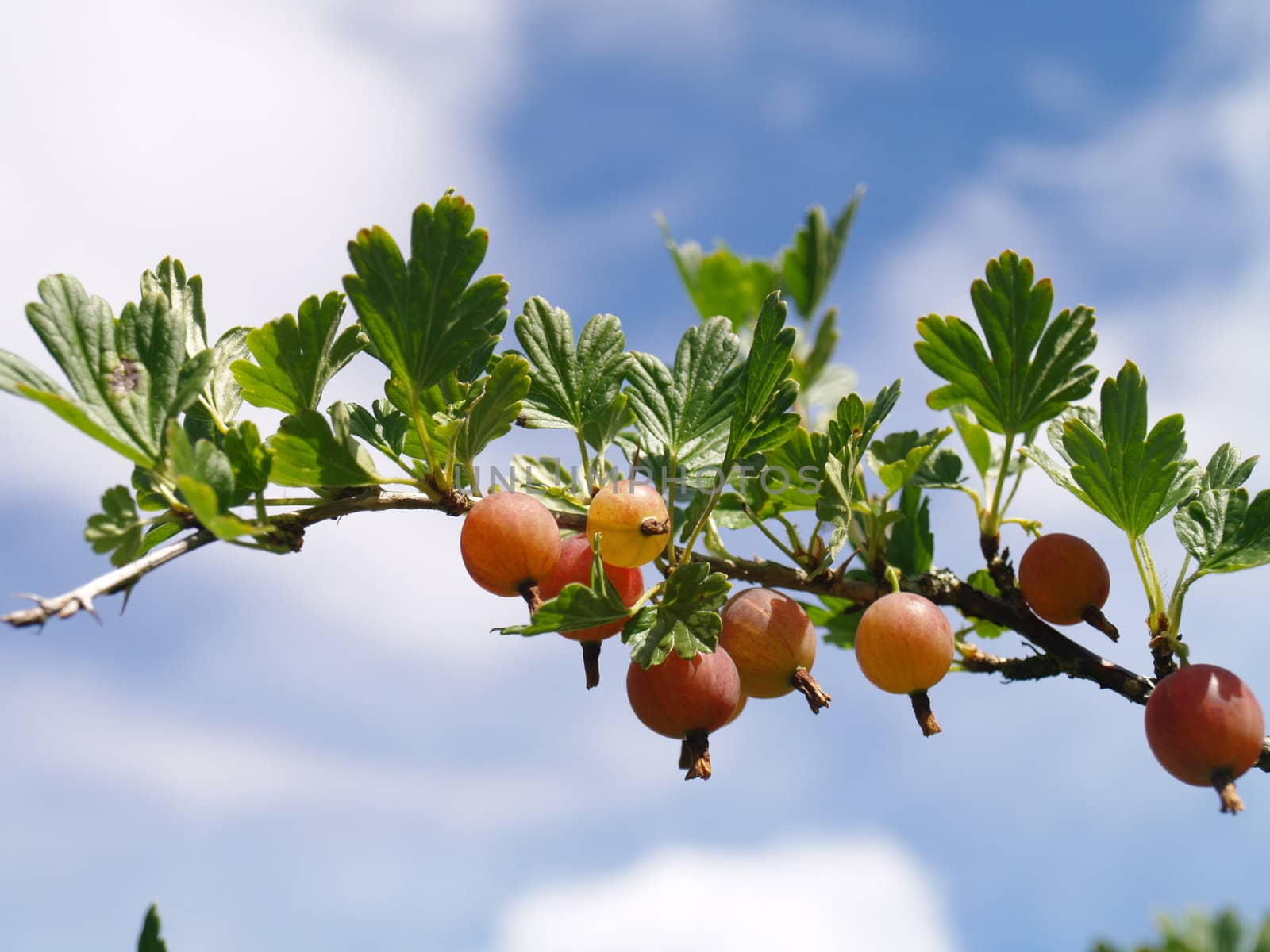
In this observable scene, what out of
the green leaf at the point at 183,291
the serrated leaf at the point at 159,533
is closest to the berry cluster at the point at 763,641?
the serrated leaf at the point at 159,533

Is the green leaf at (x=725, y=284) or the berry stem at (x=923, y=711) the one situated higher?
the green leaf at (x=725, y=284)

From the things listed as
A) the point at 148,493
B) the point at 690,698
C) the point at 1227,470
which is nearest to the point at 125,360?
the point at 148,493

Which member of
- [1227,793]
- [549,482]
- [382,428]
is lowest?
[1227,793]

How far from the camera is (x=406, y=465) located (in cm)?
178

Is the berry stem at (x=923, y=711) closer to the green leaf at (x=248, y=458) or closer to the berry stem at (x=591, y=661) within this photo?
the berry stem at (x=591, y=661)

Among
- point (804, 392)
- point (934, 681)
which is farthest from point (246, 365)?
point (804, 392)

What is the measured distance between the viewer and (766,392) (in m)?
1.74

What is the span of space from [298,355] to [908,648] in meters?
1.14

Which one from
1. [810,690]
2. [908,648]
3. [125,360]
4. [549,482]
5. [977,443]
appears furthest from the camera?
[977,443]

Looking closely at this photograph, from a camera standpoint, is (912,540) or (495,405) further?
(912,540)

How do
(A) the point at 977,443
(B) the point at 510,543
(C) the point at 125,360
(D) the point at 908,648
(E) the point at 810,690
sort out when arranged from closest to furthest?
1. (C) the point at 125,360
2. (B) the point at 510,543
3. (D) the point at 908,648
4. (E) the point at 810,690
5. (A) the point at 977,443

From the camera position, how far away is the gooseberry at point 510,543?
1613 millimetres

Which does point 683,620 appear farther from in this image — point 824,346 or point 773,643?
point 824,346

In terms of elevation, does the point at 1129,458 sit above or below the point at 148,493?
above
